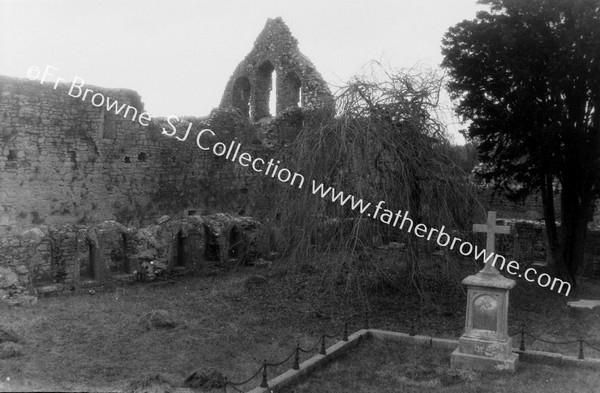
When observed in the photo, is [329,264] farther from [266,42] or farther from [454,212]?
[266,42]

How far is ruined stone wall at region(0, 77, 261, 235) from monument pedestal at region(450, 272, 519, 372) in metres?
8.93

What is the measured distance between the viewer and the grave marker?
7812 mm

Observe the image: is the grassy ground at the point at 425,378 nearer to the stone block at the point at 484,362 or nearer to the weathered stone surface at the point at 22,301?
the stone block at the point at 484,362

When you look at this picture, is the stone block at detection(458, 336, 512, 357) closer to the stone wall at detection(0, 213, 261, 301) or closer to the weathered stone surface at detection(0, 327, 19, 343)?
the stone wall at detection(0, 213, 261, 301)

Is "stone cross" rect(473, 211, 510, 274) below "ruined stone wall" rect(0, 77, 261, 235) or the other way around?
below

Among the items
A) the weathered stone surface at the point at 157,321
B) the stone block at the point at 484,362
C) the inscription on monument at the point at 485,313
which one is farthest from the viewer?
the weathered stone surface at the point at 157,321

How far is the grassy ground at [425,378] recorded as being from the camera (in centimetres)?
705

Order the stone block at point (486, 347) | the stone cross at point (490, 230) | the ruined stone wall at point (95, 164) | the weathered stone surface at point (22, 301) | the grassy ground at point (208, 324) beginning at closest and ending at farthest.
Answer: the grassy ground at point (208, 324)
the stone block at point (486, 347)
the stone cross at point (490, 230)
the weathered stone surface at point (22, 301)
the ruined stone wall at point (95, 164)

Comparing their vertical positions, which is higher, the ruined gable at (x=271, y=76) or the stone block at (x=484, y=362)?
the ruined gable at (x=271, y=76)

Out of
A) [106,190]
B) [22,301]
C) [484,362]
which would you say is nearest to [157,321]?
[22,301]

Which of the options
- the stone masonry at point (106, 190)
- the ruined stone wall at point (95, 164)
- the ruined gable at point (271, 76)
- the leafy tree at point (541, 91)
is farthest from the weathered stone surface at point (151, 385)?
the ruined gable at point (271, 76)

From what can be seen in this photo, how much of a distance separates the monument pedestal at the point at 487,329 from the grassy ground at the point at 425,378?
21 centimetres

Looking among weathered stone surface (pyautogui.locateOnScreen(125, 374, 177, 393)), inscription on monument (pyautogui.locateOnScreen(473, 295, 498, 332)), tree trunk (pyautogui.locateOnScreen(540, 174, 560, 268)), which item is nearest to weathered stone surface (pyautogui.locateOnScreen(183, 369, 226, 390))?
weathered stone surface (pyautogui.locateOnScreen(125, 374, 177, 393))

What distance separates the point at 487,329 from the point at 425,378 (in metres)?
1.20
